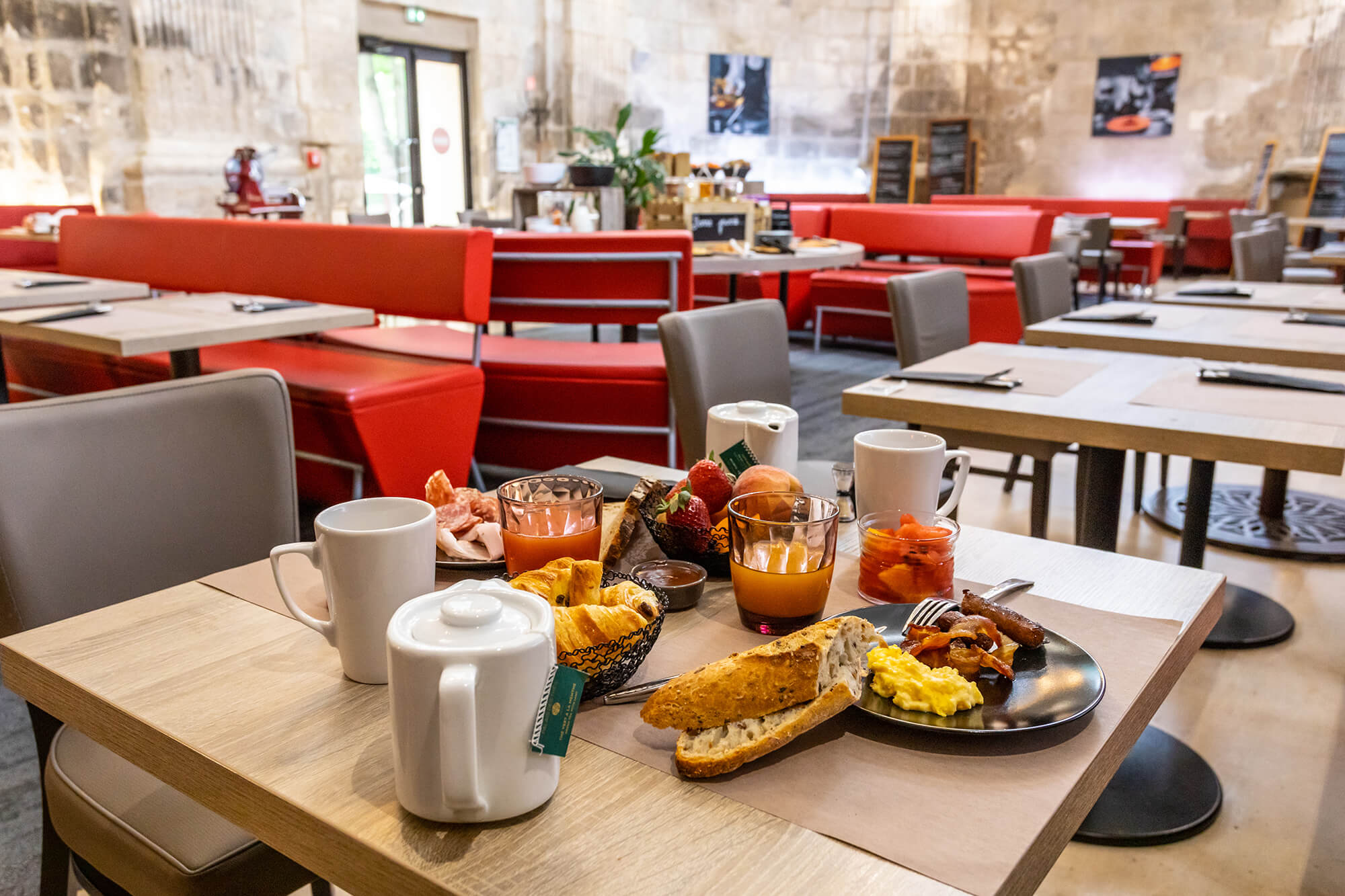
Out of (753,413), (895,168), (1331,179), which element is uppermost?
(895,168)

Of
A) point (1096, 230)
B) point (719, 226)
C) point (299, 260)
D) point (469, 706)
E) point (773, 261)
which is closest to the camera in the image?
point (469, 706)

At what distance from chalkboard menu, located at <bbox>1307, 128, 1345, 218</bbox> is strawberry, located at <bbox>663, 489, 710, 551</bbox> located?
12.4 meters

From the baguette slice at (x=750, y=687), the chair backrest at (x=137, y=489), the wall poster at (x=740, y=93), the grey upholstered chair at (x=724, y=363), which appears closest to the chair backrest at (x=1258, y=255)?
the grey upholstered chair at (x=724, y=363)

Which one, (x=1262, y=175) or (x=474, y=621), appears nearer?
(x=474, y=621)

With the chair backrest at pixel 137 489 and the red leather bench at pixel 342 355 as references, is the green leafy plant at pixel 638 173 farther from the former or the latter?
the chair backrest at pixel 137 489

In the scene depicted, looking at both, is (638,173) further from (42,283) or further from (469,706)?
(469,706)

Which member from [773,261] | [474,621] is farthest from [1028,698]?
[773,261]

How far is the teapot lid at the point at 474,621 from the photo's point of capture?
0.60 meters

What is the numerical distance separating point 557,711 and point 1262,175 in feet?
44.0

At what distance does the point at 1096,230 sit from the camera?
843cm

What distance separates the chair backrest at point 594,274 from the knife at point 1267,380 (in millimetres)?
1825

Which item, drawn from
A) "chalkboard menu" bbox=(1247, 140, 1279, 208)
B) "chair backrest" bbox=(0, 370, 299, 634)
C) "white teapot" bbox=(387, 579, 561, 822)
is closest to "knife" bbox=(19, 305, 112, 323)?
"chair backrest" bbox=(0, 370, 299, 634)

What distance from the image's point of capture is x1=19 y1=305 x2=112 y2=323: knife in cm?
269

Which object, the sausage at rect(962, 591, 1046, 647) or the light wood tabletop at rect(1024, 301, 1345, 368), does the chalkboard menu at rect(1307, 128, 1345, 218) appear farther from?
the sausage at rect(962, 591, 1046, 647)
